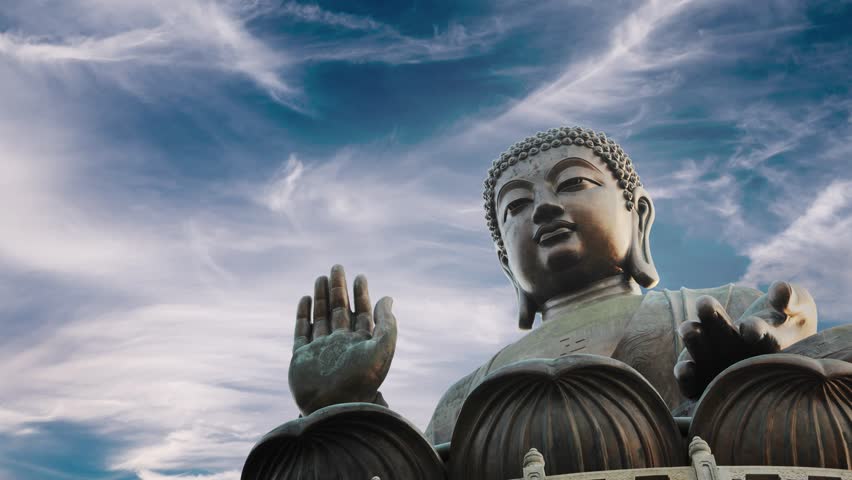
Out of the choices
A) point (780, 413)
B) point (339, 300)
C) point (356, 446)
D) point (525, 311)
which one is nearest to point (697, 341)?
point (780, 413)

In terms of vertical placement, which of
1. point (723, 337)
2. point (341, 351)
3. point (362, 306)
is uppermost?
point (362, 306)

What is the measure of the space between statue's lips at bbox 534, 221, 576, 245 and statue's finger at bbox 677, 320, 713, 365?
283 cm

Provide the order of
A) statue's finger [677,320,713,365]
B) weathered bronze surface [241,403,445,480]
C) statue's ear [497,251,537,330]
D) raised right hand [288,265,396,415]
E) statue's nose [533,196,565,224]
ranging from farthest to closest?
statue's ear [497,251,537,330], statue's nose [533,196,565,224], raised right hand [288,265,396,415], statue's finger [677,320,713,365], weathered bronze surface [241,403,445,480]

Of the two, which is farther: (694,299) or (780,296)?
(694,299)

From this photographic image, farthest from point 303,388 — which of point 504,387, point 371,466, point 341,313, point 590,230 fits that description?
point 590,230

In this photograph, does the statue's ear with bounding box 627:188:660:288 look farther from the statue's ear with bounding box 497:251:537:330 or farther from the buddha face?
the statue's ear with bounding box 497:251:537:330

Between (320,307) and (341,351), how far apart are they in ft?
2.35

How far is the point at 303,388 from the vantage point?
21.1 ft

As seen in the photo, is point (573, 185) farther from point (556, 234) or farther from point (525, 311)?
point (525, 311)

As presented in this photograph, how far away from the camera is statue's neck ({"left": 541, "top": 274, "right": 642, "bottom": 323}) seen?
840 centimetres

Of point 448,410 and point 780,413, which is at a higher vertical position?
point 448,410

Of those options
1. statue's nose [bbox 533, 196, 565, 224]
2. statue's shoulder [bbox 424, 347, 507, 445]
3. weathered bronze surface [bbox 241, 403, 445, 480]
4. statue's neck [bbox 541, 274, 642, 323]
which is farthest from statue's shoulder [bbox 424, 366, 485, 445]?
weathered bronze surface [bbox 241, 403, 445, 480]

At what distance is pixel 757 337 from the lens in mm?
5340

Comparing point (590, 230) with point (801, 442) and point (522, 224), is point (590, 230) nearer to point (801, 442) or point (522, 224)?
point (522, 224)
